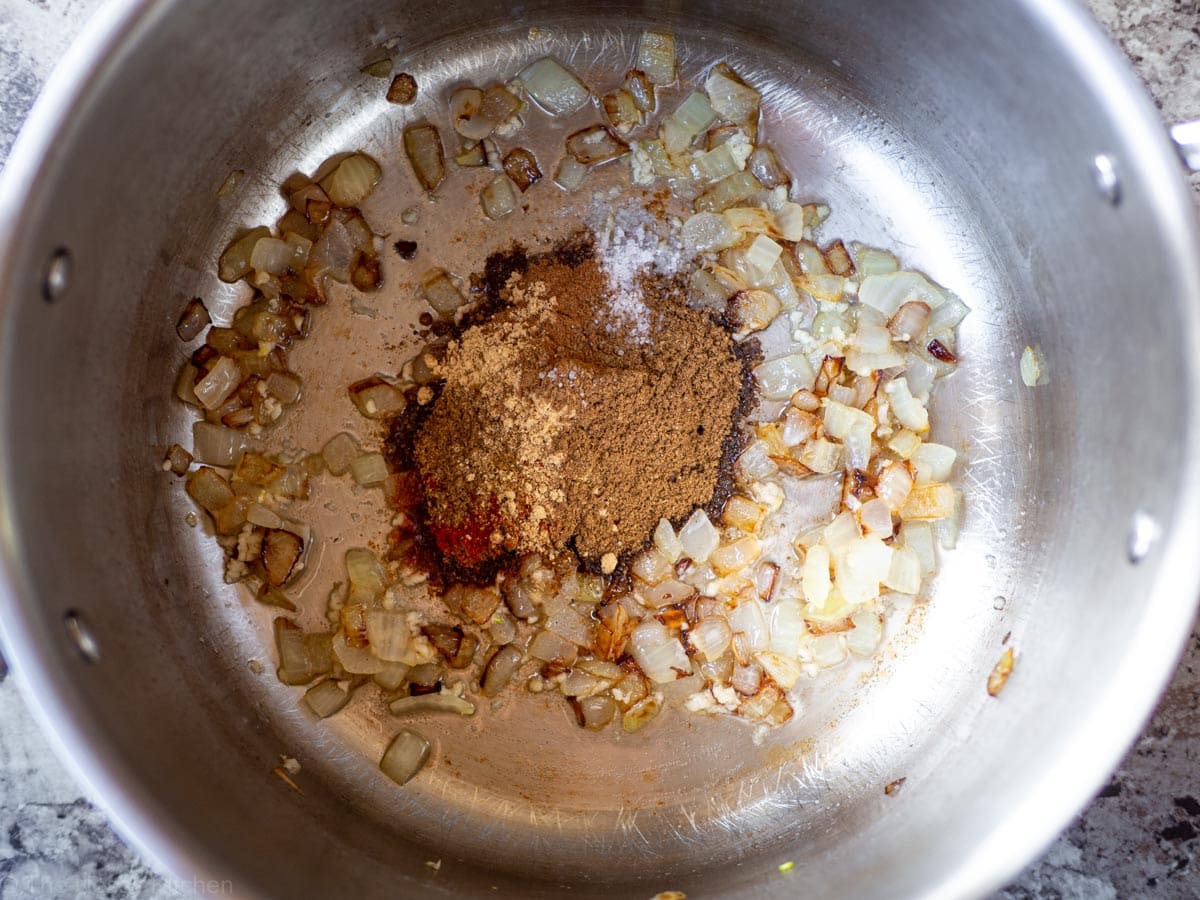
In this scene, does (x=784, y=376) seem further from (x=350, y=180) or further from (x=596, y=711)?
(x=350, y=180)

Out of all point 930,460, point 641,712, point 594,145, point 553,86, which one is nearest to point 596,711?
point 641,712

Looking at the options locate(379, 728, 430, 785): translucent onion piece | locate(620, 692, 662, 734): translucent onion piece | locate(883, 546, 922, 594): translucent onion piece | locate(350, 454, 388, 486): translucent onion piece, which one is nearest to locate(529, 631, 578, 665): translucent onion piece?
locate(620, 692, 662, 734): translucent onion piece

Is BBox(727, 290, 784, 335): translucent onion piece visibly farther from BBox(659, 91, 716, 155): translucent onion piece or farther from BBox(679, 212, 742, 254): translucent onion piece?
BBox(659, 91, 716, 155): translucent onion piece

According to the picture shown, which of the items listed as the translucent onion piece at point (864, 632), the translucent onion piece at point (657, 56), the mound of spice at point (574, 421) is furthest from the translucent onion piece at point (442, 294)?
the translucent onion piece at point (864, 632)

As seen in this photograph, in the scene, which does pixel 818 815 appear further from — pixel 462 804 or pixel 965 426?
pixel 965 426

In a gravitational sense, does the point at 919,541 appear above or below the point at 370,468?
below

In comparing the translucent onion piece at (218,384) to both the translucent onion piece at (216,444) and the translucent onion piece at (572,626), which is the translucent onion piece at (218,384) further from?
the translucent onion piece at (572,626)

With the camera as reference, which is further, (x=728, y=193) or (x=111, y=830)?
(x=728, y=193)
